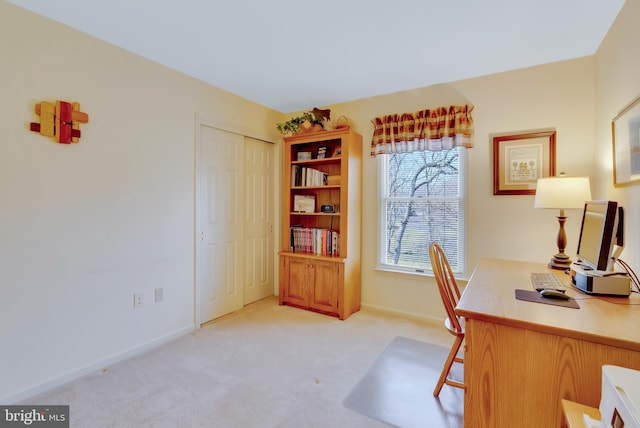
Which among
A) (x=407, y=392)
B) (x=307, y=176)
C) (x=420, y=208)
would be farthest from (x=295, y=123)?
(x=407, y=392)

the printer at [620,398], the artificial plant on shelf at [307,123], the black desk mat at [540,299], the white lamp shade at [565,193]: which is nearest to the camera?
the printer at [620,398]

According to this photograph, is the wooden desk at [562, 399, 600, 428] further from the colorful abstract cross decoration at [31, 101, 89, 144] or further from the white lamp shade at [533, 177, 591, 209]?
the colorful abstract cross decoration at [31, 101, 89, 144]

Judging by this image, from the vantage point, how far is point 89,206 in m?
2.09

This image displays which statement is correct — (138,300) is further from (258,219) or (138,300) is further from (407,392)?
(407,392)

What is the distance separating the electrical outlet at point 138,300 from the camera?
92.9 inches

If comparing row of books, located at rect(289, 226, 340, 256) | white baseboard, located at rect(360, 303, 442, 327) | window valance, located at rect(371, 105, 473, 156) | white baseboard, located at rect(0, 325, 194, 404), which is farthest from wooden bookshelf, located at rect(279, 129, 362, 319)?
white baseboard, located at rect(0, 325, 194, 404)

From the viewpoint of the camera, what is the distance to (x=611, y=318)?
1147mm

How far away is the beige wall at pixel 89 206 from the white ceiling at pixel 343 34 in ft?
0.78

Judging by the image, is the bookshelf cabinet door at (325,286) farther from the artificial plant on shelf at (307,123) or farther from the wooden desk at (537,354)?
the wooden desk at (537,354)

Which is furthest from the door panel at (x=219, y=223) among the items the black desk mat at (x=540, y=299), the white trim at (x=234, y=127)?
the black desk mat at (x=540, y=299)

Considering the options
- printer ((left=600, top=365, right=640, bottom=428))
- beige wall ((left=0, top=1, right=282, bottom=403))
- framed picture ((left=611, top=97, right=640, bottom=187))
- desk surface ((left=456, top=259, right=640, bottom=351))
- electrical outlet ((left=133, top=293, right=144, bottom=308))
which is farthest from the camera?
electrical outlet ((left=133, top=293, right=144, bottom=308))

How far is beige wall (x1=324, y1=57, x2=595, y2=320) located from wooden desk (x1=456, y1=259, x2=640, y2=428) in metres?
1.33

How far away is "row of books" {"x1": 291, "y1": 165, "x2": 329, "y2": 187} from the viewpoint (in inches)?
135

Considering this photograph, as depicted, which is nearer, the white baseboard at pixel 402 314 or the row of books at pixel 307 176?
the white baseboard at pixel 402 314
